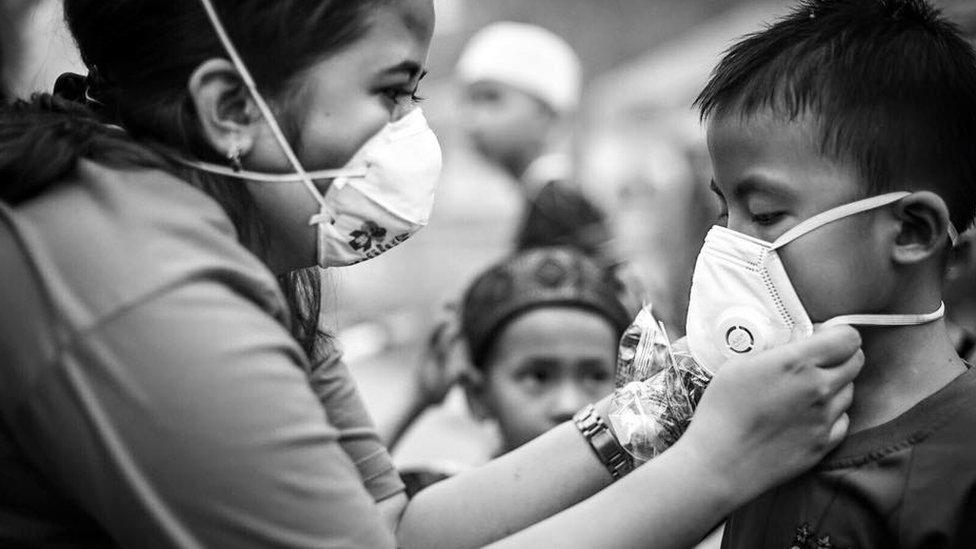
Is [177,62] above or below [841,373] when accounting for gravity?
above

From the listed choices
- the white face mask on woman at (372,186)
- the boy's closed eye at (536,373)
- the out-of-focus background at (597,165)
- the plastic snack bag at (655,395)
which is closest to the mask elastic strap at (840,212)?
the plastic snack bag at (655,395)

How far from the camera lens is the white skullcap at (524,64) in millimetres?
5301

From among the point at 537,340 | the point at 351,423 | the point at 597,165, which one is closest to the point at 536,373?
the point at 537,340

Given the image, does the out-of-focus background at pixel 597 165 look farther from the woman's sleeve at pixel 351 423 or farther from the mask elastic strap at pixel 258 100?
the mask elastic strap at pixel 258 100

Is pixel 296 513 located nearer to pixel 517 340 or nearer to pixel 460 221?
pixel 517 340

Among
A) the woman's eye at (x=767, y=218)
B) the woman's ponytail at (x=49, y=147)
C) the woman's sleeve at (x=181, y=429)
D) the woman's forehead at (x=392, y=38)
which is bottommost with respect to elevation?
the woman's eye at (x=767, y=218)

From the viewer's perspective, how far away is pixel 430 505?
202 centimetres

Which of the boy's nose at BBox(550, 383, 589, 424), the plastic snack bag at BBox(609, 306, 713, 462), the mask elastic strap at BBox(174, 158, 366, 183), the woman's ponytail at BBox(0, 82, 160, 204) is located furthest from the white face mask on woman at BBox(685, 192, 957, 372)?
the boy's nose at BBox(550, 383, 589, 424)

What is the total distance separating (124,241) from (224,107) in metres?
0.35

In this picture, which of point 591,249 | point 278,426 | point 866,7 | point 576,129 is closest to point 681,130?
point 576,129

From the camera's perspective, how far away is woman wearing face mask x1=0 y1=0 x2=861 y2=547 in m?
1.28

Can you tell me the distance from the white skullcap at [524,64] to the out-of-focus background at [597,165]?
458mm

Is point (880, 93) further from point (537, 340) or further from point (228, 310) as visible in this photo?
point (537, 340)

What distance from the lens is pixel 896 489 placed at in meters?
1.59
